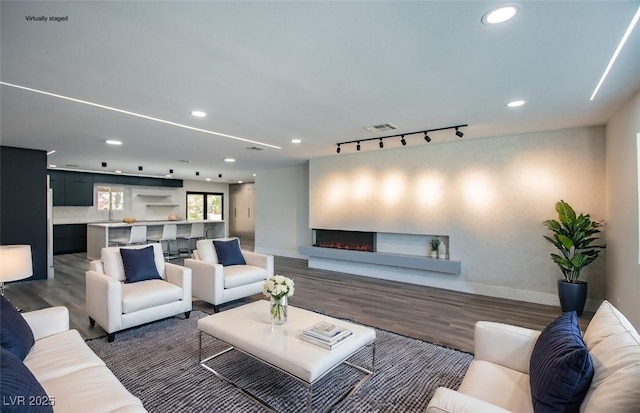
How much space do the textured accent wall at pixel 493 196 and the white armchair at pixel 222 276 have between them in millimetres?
2494

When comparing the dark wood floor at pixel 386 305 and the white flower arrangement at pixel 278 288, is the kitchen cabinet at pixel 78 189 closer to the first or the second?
the dark wood floor at pixel 386 305

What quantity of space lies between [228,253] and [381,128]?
2.92 metres

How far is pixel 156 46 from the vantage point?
2.10 meters

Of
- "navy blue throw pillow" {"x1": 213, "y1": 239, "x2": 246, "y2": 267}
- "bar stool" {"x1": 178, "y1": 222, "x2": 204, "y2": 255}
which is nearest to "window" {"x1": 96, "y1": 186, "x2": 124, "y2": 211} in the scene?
"bar stool" {"x1": 178, "y1": 222, "x2": 204, "y2": 255}

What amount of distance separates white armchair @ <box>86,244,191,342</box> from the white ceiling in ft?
5.96

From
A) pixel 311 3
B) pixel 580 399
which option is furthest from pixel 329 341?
pixel 311 3

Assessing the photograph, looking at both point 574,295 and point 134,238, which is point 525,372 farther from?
point 134,238

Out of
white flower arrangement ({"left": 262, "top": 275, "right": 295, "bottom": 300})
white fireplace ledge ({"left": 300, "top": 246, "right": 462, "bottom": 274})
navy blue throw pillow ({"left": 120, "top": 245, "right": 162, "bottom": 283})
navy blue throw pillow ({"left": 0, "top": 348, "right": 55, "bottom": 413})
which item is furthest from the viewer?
white fireplace ledge ({"left": 300, "top": 246, "right": 462, "bottom": 274})

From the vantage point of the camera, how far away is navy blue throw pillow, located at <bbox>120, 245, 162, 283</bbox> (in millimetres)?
3693

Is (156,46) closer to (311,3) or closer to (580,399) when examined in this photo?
(311,3)

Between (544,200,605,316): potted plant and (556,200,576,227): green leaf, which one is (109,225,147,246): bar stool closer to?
(544,200,605,316): potted plant

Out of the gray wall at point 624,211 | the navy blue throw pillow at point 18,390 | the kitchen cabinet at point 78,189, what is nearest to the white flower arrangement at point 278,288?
the navy blue throw pillow at point 18,390

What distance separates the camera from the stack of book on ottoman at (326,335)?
2195 millimetres

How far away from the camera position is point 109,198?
10039 mm
